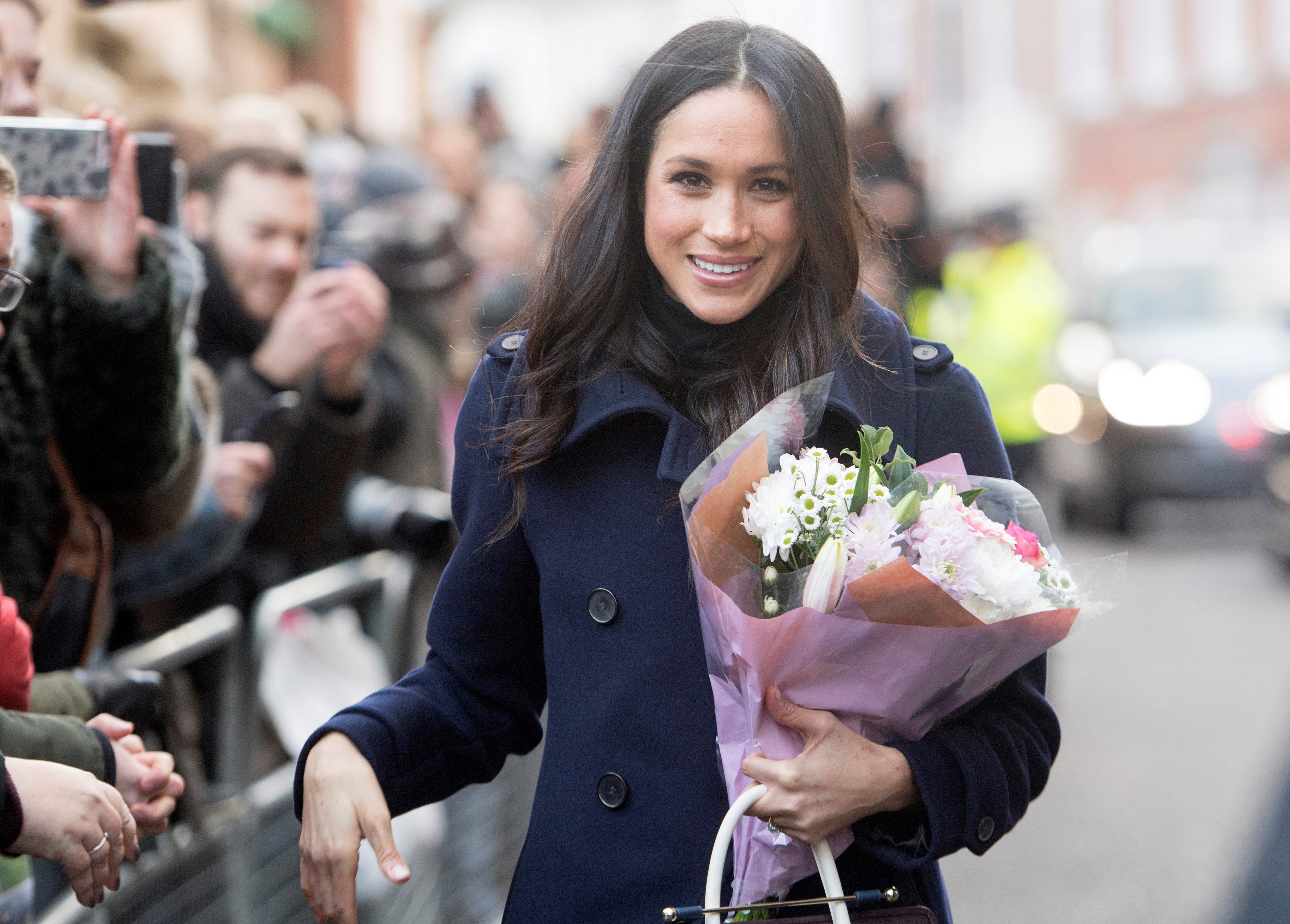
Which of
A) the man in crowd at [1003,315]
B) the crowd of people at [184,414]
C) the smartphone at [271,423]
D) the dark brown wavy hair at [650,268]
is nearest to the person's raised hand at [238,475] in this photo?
the crowd of people at [184,414]

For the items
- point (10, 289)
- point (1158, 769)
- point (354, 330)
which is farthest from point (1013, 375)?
point (10, 289)

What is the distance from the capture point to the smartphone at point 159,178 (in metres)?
2.64

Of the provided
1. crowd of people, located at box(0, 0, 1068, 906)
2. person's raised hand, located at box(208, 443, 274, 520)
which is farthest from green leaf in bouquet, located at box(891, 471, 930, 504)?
person's raised hand, located at box(208, 443, 274, 520)

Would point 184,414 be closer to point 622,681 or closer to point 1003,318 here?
point 622,681

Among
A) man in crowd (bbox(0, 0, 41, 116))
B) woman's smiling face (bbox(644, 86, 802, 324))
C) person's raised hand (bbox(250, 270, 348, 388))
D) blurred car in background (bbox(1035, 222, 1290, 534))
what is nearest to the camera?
woman's smiling face (bbox(644, 86, 802, 324))

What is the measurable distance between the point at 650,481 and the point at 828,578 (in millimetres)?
491

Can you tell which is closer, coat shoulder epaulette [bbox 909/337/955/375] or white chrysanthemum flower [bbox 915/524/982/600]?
white chrysanthemum flower [bbox 915/524/982/600]

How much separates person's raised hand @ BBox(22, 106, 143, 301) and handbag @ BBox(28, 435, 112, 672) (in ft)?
0.96

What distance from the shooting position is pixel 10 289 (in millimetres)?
1910

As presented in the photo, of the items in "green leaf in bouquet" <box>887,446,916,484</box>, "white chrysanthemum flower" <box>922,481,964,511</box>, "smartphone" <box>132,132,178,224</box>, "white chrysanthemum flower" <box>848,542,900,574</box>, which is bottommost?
"white chrysanthemum flower" <box>848,542,900,574</box>

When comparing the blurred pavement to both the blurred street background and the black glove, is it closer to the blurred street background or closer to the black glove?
the blurred street background

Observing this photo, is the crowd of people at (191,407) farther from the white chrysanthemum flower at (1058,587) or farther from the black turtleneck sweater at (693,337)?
the white chrysanthemum flower at (1058,587)

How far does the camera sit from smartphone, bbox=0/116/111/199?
6.93ft

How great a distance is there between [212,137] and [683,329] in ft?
9.35
